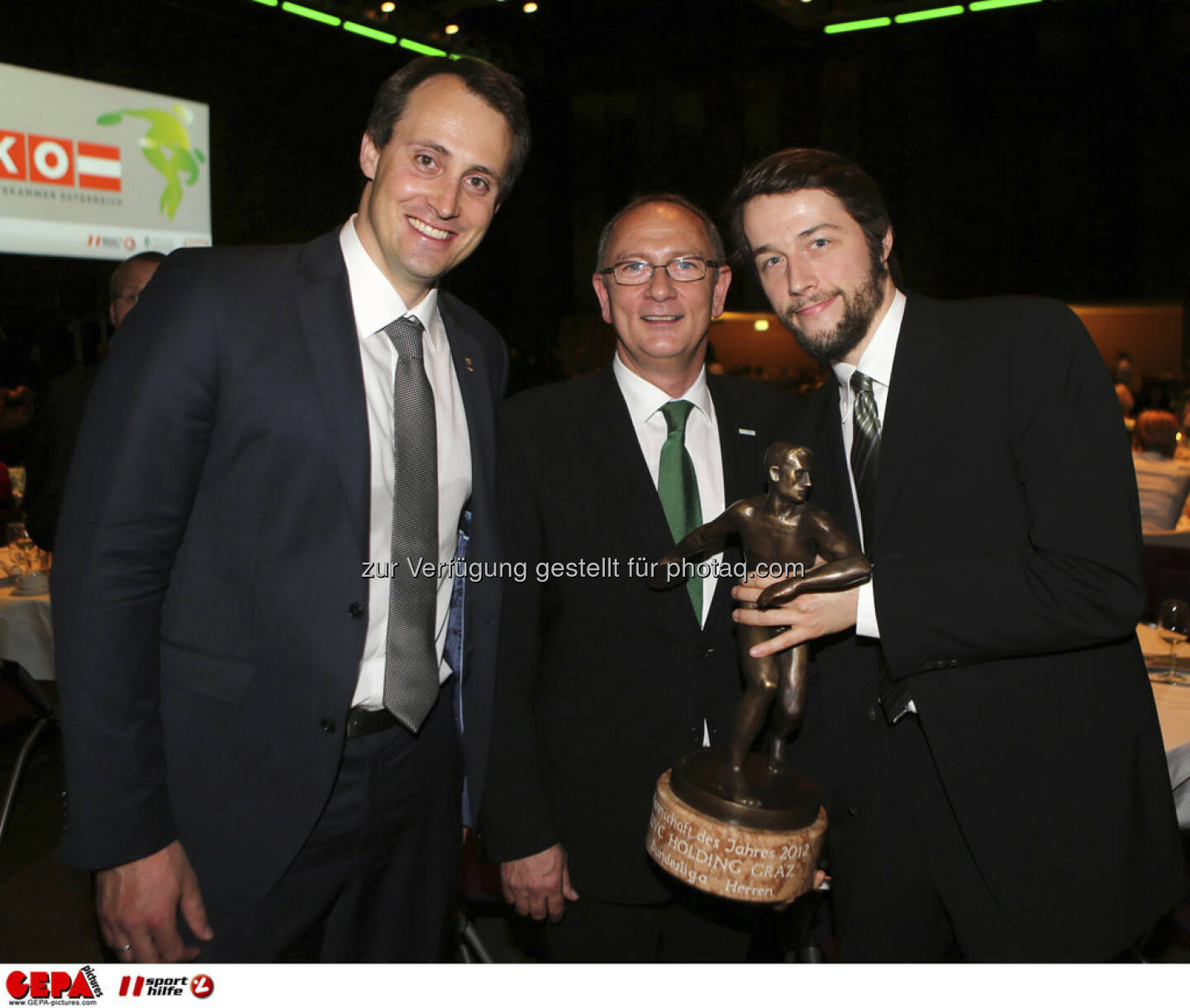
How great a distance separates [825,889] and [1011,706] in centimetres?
99

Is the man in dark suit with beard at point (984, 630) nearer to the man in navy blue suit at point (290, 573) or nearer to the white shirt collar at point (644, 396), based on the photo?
the white shirt collar at point (644, 396)

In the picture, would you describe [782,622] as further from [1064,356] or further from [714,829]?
[1064,356]

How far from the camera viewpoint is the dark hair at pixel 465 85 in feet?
5.97

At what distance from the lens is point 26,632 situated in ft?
12.6

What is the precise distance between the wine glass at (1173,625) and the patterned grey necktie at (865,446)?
1992mm

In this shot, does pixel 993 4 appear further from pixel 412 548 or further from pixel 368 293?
pixel 412 548

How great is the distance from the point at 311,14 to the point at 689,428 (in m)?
9.34

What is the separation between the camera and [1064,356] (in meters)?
1.62

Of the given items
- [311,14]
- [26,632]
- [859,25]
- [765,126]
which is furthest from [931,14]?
[26,632]

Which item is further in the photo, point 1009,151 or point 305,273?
point 1009,151

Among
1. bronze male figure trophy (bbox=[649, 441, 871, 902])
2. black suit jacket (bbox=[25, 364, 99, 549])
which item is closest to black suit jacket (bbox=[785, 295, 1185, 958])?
bronze male figure trophy (bbox=[649, 441, 871, 902])

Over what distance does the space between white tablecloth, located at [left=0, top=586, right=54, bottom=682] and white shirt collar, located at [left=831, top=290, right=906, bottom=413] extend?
3559 millimetres
